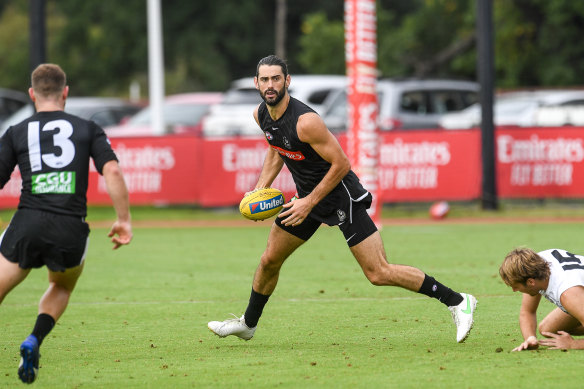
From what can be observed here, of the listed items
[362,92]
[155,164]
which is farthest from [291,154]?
[155,164]

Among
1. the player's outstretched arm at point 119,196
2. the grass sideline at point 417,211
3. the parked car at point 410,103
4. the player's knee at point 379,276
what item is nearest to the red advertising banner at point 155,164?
the grass sideline at point 417,211

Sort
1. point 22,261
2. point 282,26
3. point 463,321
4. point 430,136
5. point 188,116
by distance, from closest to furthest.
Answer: point 22,261 → point 463,321 → point 430,136 → point 188,116 → point 282,26

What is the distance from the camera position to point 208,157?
2002 centimetres

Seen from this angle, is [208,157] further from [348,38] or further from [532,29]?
[532,29]

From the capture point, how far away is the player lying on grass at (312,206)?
7512mm

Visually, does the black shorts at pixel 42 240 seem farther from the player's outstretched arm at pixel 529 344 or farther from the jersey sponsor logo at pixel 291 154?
the player's outstretched arm at pixel 529 344

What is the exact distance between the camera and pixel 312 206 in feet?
24.8

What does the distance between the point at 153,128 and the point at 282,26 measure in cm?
2512

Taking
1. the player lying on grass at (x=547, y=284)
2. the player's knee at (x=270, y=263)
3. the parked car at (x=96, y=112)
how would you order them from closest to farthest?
the player lying on grass at (x=547, y=284)
the player's knee at (x=270, y=263)
the parked car at (x=96, y=112)

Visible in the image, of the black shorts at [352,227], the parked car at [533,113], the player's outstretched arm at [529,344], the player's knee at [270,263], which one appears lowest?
the player's outstretched arm at [529,344]

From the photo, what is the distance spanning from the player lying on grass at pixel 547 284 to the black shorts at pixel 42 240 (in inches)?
110

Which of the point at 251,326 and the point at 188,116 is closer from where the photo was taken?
the point at 251,326

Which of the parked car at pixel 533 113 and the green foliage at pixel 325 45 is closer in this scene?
the parked car at pixel 533 113

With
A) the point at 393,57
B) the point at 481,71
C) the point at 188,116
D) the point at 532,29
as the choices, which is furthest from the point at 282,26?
the point at 481,71
